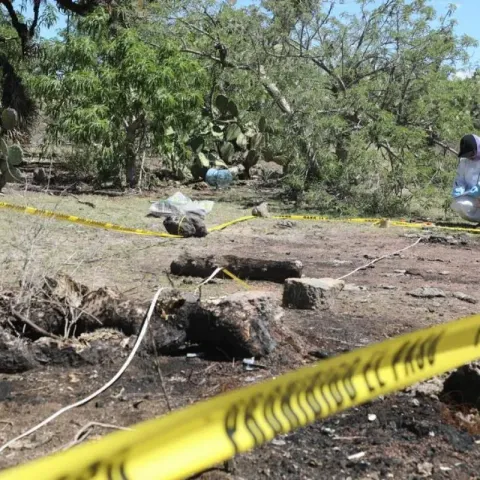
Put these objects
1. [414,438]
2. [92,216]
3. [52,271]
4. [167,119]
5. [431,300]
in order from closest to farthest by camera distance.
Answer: [414,438] < [52,271] < [431,300] < [92,216] < [167,119]

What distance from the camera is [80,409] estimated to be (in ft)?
13.3

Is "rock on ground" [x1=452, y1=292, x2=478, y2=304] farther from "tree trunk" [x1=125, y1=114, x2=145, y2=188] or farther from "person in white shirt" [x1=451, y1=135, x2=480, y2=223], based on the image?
"tree trunk" [x1=125, y1=114, x2=145, y2=188]

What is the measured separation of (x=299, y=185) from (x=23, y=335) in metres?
10.3

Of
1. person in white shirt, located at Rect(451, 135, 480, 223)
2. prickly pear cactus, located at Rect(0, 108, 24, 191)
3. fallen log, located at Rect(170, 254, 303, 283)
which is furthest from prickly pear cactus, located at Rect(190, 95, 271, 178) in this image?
fallen log, located at Rect(170, 254, 303, 283)

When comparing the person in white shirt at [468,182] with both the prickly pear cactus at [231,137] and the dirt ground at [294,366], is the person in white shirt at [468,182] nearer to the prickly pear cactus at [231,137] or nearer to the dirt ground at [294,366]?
the dirt ground at [294,366]

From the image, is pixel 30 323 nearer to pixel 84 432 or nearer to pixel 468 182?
pixel 84 432

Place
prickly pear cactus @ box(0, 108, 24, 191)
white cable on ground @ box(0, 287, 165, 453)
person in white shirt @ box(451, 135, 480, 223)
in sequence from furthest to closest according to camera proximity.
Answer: prickly pear cactus @ box(0, 108, 24, 191) → person in white shirt @ box(451, 135, 480, 223) → white cable on ground @ box(0, 287, 165, 453)

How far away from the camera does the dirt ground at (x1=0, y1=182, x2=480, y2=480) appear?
359 centimetres

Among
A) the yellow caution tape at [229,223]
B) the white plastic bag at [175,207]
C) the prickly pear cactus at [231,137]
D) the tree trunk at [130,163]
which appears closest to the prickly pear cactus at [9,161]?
the white plastic bag at [175,207]

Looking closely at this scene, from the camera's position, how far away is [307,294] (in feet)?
20.6

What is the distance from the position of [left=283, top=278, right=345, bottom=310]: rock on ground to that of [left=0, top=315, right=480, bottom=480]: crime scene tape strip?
8.91ft

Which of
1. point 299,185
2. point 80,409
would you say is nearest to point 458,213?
point 299,185

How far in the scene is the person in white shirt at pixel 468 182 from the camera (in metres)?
12.4

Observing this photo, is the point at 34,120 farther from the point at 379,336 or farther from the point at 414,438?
the point at 414,438
